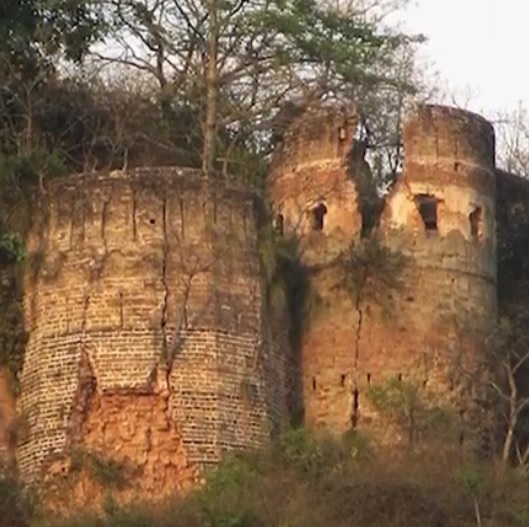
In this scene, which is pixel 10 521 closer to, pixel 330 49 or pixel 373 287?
pixel 373 287

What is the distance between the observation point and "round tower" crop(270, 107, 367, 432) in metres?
24.6

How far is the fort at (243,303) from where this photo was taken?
2331 cm

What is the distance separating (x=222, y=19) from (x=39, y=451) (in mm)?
7045

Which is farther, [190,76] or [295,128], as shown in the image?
[190,76]

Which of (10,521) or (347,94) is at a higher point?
(347,94)

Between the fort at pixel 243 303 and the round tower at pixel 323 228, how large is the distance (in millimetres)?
20

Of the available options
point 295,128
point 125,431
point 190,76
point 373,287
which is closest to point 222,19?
point 190,76

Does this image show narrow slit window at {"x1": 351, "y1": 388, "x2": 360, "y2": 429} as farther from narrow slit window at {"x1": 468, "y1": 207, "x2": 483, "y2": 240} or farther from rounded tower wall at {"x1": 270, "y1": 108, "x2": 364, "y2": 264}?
narrow slit window at {"x1": 468, "y1": 207, "x2": 483, "y2": 240}

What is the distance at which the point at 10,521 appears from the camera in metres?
22.2

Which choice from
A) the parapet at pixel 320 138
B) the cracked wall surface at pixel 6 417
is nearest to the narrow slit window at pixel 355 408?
the parapet at pixel 320 138

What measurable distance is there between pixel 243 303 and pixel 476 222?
9.56 ft

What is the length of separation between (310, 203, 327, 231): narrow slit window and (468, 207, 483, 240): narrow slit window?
1437 millimetres

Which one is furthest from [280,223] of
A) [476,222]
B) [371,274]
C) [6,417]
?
[6,417]

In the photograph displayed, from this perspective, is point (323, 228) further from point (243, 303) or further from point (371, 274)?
point (243, 303)
